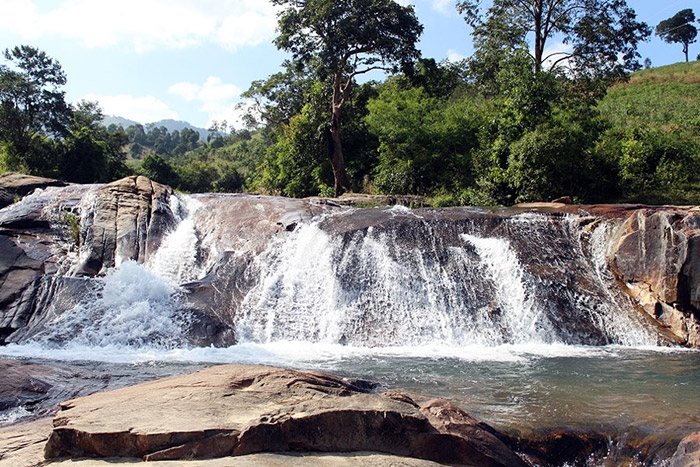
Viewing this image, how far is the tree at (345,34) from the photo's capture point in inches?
813

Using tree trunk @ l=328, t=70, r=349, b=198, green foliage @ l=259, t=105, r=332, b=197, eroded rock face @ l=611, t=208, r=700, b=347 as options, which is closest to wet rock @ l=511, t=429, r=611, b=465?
eroded rock face @ l=611, t=208, r=700, b=347

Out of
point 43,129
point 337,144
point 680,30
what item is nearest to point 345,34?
point 337,144

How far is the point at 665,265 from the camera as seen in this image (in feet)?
34.3

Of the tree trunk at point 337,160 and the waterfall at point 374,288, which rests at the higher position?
the tree trunk at point 337,160

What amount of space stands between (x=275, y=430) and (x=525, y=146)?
15.2m

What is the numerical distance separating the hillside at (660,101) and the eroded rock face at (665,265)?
Result: 43.1 ft

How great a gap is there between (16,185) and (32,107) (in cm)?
2029

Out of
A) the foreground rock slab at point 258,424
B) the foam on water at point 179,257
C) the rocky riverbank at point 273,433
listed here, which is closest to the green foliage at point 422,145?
the foam on water at point 179,257

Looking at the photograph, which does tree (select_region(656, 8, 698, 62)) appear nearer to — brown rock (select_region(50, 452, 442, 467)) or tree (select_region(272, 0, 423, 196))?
tree (select_region(272, 0, 423, 196))

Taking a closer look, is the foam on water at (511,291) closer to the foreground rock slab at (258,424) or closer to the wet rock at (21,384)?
the foreground rock slab at (258,424)

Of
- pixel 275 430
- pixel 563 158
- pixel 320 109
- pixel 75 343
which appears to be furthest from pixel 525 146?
pixel 275 430

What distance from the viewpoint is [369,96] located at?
26500mm

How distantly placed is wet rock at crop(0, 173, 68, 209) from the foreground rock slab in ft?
42.1

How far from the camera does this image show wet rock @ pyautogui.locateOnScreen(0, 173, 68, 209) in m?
15.4
